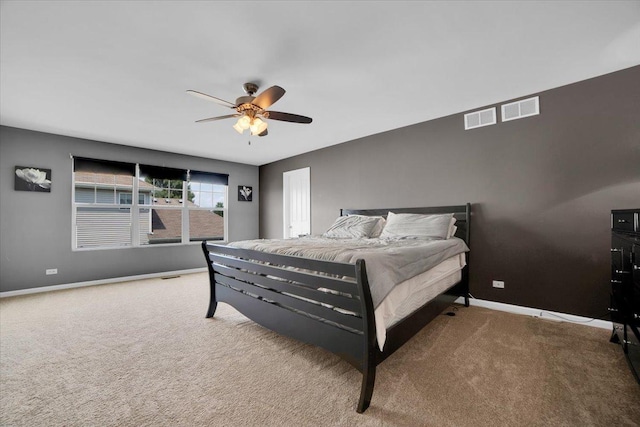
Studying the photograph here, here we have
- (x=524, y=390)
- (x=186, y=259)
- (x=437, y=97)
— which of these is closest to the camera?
(x=524, y=390)

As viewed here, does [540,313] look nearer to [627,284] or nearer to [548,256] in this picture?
[548,256]

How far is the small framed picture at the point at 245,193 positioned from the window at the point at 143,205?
347mm

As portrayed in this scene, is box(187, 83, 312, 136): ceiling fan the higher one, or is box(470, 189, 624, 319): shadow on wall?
box(187, 83, 312, 136): ceiling fan

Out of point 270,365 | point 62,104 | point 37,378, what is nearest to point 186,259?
point 62,104

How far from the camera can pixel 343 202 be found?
4789 mm

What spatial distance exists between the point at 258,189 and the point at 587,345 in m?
6.08

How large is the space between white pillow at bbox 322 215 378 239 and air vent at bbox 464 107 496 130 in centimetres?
171

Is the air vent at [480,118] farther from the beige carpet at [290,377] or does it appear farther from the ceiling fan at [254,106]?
the beige carpet at [290,377]

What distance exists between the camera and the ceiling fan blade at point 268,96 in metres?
2.19

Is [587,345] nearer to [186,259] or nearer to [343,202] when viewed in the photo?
[343,202]

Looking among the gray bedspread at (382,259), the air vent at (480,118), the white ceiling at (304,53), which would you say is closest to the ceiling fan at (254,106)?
the white ceiling at (304,53)

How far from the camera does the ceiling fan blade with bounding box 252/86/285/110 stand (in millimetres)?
2191

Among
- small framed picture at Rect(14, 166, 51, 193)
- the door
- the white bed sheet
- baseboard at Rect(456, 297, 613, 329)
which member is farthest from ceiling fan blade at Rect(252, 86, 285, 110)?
small framed picture at Rect(14, 166, 51, 193)

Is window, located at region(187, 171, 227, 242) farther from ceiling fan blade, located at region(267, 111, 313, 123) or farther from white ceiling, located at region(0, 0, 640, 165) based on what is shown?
ceiling fan blade, located at region(267, 111, 313, 123)
